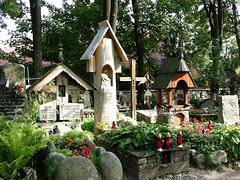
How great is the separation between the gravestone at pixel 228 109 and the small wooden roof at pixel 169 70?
2.04 metres

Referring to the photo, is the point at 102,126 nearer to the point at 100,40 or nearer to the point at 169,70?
the point at 100,40

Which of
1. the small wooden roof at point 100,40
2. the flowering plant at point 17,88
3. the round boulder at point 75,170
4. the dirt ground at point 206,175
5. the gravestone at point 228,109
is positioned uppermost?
the small wooden roof at point 100,40

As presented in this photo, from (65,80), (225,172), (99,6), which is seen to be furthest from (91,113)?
(99,6)

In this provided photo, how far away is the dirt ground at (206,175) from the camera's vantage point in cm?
529

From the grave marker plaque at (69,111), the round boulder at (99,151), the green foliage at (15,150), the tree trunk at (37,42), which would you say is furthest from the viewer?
the tree trunk at (37,42)

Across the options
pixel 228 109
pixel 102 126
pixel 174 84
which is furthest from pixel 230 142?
pixel 174 84

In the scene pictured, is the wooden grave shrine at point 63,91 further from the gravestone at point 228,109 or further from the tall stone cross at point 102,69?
the gravestone at point 228,109

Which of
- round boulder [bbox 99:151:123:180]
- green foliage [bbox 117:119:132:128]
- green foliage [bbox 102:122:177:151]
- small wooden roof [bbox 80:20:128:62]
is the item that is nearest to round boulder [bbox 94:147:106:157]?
round boulder [bbox 99:151:123:180]

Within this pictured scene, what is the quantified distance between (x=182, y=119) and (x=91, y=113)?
504cm

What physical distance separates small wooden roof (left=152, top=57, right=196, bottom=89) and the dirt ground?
14.9 ft

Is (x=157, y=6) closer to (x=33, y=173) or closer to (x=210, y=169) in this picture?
(x=210, y=169)

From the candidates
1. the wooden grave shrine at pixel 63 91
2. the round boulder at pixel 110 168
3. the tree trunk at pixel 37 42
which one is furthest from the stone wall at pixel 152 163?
the tree trunk at pixel 37 42

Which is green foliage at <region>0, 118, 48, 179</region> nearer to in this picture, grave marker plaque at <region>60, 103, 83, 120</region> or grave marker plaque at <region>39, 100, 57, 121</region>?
grave marker plaque at <region>39, 100, 57, 121</region>

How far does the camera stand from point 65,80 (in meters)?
6.32
